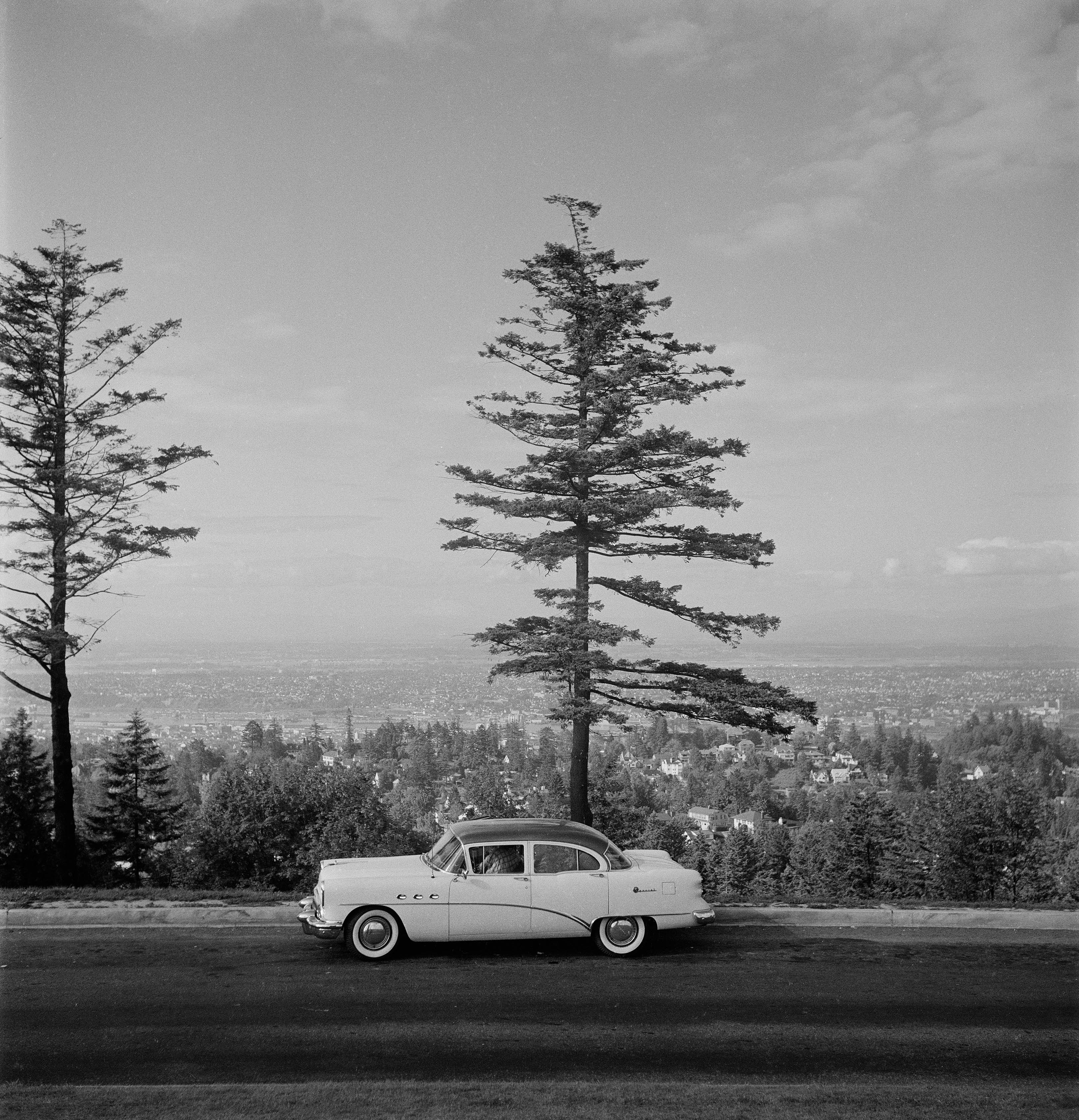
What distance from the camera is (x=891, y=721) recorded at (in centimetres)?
8838

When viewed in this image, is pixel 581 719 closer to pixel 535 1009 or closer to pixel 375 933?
pixel 375 933

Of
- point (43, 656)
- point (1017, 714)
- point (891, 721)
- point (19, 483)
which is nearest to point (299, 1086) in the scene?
point (43, 656)

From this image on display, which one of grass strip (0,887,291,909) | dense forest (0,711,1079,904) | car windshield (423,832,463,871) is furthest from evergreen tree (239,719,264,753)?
car windshield (423,832,463,871)

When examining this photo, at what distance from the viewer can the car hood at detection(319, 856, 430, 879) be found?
10.1m

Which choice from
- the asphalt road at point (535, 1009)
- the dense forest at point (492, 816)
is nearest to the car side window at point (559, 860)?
the asphalt road at point (535, 1009)

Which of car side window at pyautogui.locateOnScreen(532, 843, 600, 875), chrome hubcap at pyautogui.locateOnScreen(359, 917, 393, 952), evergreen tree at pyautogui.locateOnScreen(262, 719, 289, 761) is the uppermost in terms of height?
car side window at pyautogui.locateOnScreen(532, 843, 600, 875)

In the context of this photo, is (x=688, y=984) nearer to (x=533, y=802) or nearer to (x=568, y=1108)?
(x=568, y=1108)

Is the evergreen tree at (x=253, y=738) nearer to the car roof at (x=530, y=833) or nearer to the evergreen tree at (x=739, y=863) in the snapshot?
the evergreen tree at (x=739, y=863)

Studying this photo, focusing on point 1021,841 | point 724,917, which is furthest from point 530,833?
point 1021,841

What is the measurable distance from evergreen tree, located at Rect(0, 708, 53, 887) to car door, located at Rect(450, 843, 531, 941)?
899cm

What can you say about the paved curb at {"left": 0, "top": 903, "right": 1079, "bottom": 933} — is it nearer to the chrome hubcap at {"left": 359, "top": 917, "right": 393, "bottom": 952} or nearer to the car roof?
the chrome hubcap at {"left": 359, "top": 917, "right": 393, "bottom": 952}

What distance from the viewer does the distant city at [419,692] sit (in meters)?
46.8

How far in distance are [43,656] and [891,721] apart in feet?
271

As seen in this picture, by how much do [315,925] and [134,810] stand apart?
94.7 feet
